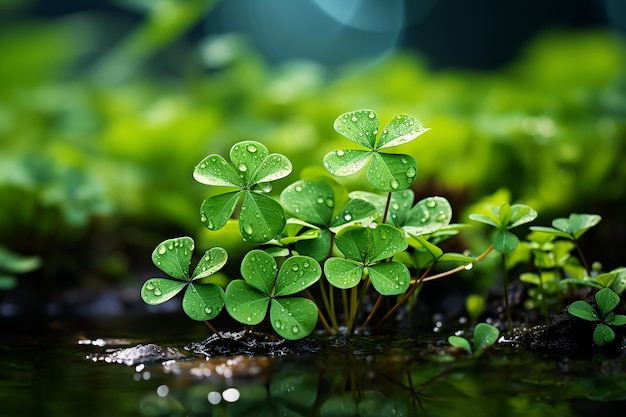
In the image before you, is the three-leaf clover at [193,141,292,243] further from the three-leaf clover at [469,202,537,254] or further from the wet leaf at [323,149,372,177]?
the three-leaf clover at [469,202,537,254]

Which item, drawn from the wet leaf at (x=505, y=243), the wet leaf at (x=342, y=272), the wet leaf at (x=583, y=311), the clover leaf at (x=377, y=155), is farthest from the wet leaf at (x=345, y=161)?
the wet leaf at (x=583, y=311)

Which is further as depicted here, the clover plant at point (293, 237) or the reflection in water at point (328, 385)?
the clover plant at point (293, 237)

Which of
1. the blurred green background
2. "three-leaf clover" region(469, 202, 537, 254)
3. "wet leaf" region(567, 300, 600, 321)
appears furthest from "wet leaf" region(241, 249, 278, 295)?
"wet leaf" region(567, 300, 600, 321)

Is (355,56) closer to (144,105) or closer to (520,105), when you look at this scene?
(144,105)

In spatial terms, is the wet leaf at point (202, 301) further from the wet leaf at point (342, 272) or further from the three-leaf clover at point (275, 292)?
the wet leaf at point (342, 272)

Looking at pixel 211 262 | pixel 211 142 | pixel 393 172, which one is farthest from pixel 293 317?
pixel 211 142

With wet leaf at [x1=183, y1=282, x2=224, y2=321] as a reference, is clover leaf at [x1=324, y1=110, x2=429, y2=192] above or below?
above
